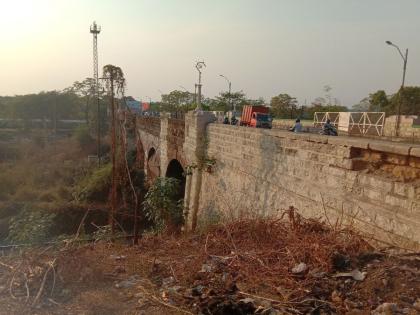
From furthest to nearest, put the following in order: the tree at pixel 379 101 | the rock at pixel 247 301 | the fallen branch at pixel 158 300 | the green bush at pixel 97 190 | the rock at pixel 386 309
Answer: the tree at pixel 379 101 < the green bush at pixel 97 190 < the fallen branch at pixel 158 300 < the rock at pixel 247 301 < the rock at pixel 386 309

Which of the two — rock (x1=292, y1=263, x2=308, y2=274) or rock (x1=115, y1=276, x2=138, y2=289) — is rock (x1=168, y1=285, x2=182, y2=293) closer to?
rock (x1=115, y1=276, x2=138, y2=289)

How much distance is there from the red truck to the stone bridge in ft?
22.0

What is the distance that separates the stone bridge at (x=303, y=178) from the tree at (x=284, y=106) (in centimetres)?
2668

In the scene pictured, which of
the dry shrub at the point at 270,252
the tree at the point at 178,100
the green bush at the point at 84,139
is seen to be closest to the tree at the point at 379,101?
the tree at the point at 178,100

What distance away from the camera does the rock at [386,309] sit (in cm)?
301

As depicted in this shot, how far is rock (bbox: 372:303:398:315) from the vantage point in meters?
3.01

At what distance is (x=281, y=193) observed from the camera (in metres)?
6.85

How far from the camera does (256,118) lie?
719 inches

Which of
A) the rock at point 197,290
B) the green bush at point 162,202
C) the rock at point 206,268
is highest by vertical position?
the rock at point 206,268

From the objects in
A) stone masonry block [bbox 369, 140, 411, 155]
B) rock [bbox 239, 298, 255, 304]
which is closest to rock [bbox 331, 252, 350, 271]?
rock [bbox 239, 298, 255, 304]

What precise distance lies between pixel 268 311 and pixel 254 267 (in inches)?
35.8

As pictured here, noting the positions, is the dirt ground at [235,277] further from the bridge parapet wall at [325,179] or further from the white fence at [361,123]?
the white fence at [361,123]

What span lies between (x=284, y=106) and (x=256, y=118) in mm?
21100

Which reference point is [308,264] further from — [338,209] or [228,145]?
[228,145]
